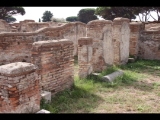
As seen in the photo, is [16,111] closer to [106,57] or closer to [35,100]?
[35,100]

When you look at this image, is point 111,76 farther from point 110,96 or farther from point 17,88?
point 17,88

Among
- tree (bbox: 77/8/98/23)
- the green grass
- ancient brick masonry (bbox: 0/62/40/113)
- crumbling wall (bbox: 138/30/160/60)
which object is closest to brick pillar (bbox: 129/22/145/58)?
crumbling wall (bbox: 138/30/160/60)

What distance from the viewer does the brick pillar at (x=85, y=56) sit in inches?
284

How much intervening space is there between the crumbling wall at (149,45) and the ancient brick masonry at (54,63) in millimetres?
6234

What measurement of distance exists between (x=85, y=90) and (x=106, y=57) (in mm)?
2596

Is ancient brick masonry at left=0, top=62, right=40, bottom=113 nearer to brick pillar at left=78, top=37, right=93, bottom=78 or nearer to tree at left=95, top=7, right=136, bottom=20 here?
brick pillar at left=78, top=37, right=93, bottom=78

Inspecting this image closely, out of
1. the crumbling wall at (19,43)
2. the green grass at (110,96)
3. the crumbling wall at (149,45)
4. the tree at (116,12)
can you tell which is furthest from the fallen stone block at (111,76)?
the tree at (116,12)

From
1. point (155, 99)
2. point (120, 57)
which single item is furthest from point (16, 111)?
point (120, 57)

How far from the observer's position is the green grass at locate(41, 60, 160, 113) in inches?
202

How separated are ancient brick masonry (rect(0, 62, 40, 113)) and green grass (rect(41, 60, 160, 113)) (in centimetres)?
88

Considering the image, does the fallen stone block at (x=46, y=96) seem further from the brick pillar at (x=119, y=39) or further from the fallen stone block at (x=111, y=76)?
the brick pillar at (x=119, y=39)

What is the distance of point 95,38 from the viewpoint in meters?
8.27

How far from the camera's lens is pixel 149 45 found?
11.2 metres

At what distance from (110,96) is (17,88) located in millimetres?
2975
